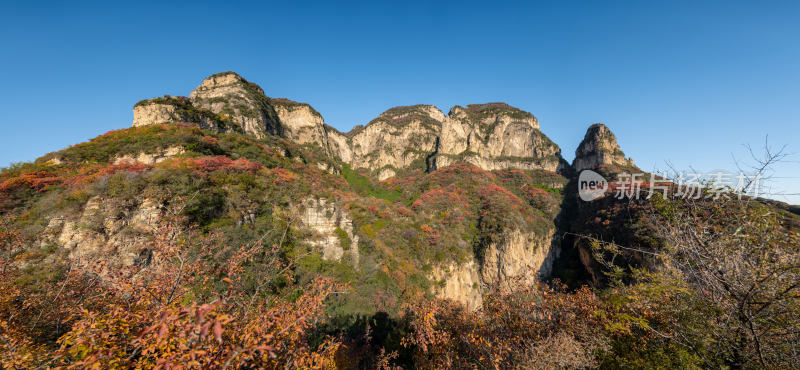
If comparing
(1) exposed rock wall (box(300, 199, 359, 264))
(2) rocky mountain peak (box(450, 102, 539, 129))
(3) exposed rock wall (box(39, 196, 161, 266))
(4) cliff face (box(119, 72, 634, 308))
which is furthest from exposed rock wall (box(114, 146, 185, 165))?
(2) rocky mountain peak (box(450, 102, 539, 129))

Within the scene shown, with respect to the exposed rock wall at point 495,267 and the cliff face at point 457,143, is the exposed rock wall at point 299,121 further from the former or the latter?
the exposed rock wall at point 495,267

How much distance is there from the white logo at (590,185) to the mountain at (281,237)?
2.66 m

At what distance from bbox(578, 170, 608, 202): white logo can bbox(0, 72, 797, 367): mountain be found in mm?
2661

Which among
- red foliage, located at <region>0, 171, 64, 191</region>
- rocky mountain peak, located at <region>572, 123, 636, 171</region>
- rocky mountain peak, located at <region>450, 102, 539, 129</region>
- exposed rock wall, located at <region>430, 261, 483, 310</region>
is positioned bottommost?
exposed rock wall, located at <region>430, 261, 483, 310</region>

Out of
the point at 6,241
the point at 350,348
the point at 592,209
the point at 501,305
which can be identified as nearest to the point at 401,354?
the point at 350,348

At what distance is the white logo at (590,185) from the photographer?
44.8m

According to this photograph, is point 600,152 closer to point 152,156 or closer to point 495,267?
point 495,267

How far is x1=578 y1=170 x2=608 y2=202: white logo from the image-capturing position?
44753mm

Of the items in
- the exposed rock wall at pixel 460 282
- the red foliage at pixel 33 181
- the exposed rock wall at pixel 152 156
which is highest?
the exposed rock wall at pixel 152 156

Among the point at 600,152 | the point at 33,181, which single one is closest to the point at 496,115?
the point at 600,152

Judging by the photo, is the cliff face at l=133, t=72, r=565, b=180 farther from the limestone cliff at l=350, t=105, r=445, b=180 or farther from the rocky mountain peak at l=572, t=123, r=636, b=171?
the rocky mountain peak at l=572, t=123, r=636, b=171

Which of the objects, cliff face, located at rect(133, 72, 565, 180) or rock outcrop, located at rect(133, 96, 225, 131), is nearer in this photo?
Result: rock outcrop, located at rect(133, 96, 225, 131)

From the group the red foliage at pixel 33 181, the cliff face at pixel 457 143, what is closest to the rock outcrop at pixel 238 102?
the red foliage at pixel 33 181

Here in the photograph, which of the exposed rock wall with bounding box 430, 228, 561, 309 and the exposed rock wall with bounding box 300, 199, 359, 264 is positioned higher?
the exposed rock wall with bounding box 300, 199, 359, 264
